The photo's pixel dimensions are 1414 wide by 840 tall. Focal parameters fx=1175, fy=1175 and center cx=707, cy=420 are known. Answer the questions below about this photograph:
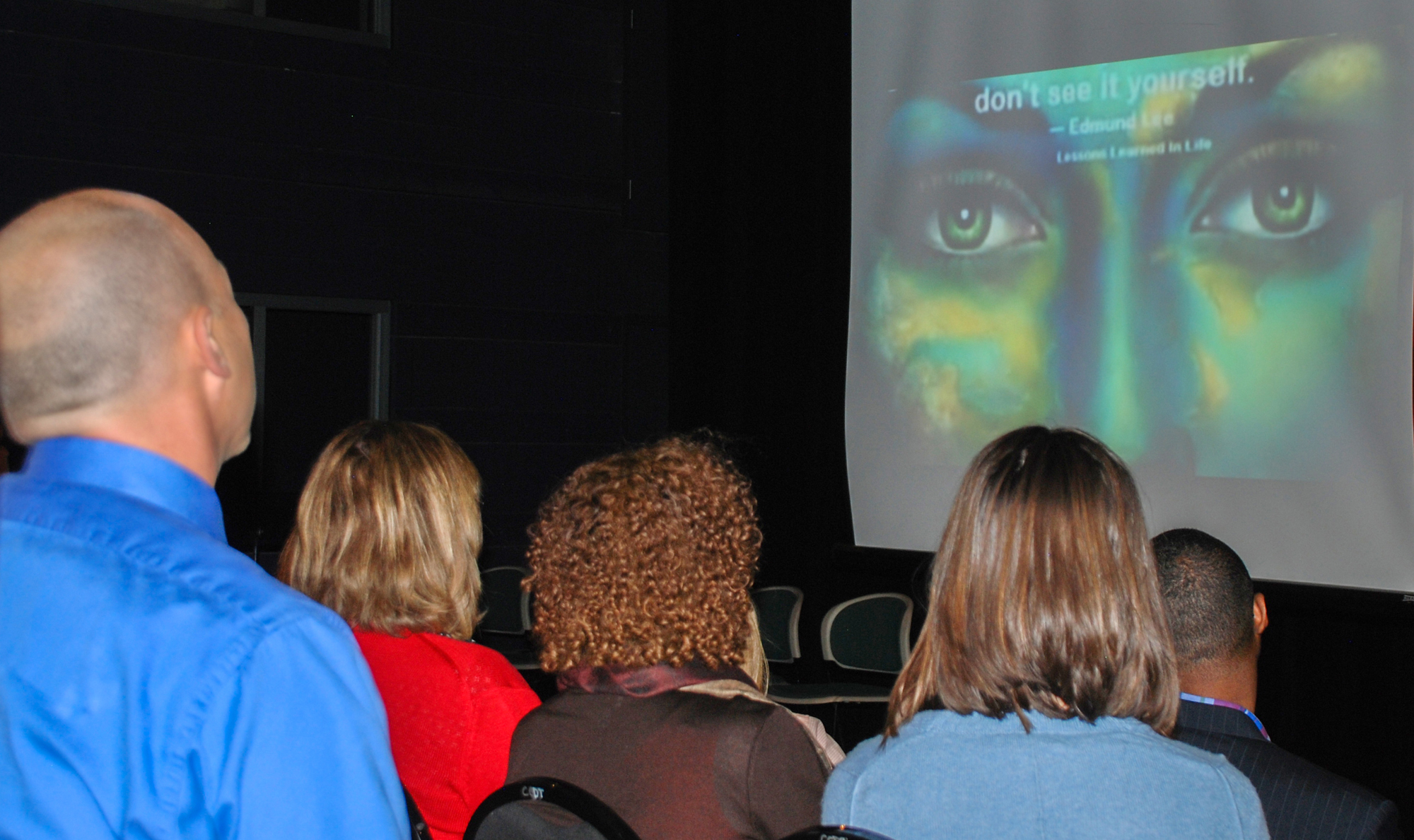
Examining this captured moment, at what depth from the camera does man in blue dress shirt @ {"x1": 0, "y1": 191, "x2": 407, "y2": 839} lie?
70cm

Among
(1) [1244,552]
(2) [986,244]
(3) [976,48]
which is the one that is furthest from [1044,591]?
(3) [976,48]

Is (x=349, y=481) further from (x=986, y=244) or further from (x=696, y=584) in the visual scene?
(x=986, y=244)

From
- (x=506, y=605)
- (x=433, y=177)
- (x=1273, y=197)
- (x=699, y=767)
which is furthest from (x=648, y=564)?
(x=433, y=177)

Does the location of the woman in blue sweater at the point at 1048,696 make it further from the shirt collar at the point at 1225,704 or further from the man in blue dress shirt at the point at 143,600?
the man in blue dress shirt at the point at 143,600

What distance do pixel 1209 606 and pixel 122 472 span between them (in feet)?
4.90

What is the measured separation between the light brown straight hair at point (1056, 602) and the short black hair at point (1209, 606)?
52cm

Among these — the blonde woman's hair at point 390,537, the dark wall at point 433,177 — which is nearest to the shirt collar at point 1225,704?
the blonde woman's hair at point 390,537

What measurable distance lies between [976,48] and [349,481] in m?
3.60

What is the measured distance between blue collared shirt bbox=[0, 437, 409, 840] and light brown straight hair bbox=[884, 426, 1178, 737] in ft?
2.25

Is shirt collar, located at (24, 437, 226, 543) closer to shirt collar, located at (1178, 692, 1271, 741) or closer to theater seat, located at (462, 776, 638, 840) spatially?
theater seat, located at (462, 776, 638, 840)

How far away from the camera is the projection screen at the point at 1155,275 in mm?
3600

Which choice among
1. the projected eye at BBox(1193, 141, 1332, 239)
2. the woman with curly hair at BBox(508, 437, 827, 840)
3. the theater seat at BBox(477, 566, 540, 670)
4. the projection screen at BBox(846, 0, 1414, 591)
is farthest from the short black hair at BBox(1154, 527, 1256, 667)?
the theater seat at BBox(477, 566, 540, 670)

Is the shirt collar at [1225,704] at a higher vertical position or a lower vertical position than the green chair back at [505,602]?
higher

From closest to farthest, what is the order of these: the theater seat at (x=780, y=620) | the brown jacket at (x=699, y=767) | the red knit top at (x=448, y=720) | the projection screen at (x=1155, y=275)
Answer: the brown jacket at (x=699, y=767) < the red knit top at (x=448, y=720) < the projection screen at (x=1155, y=275) < the theater seat at (x=780, y=620)
